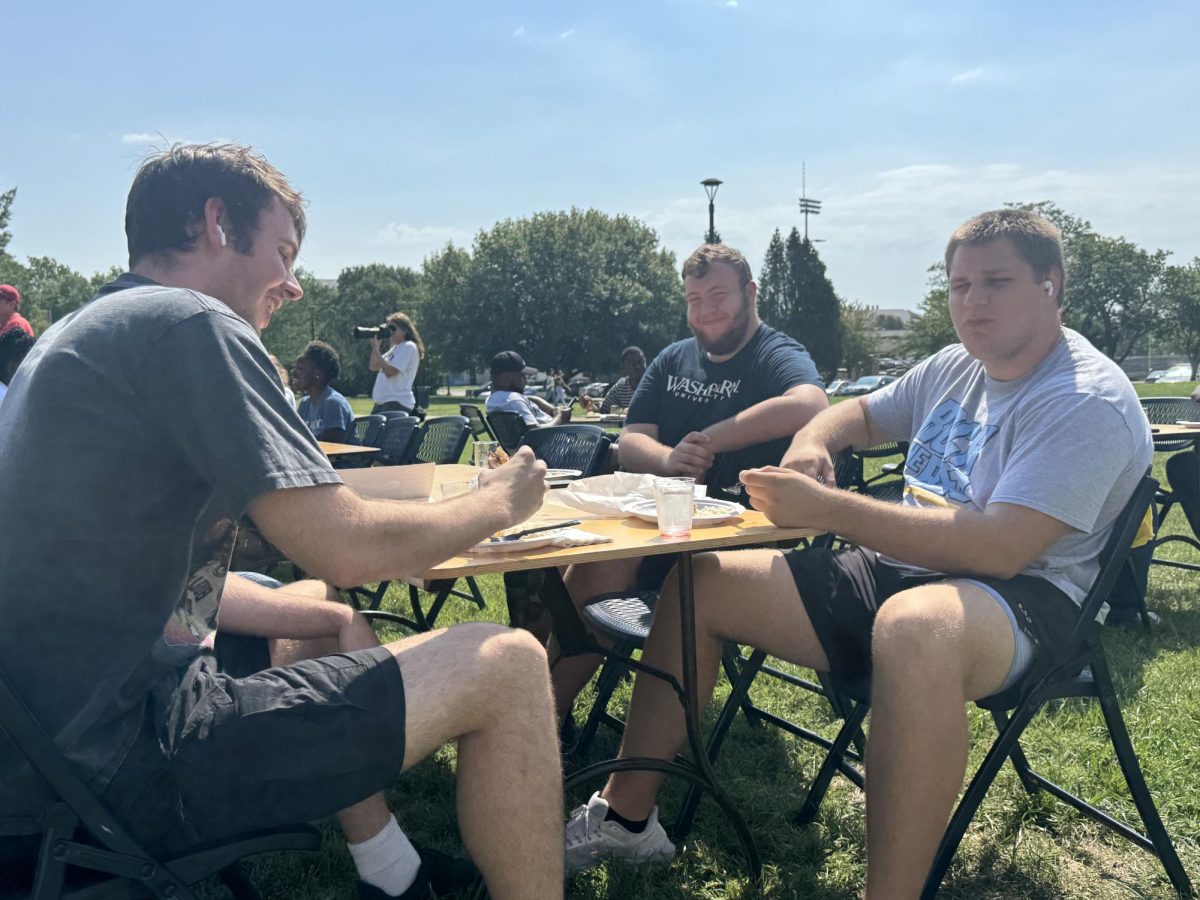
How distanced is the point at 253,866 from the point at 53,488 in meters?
1.47

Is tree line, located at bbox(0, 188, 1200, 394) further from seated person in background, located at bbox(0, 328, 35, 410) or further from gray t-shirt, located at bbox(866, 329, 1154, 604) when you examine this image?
gray t-shirt, located at bbox(866, 329, 1154, 604)

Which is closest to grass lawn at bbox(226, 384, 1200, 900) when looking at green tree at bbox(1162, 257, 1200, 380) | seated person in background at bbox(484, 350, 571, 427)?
seated person in background at bbox(484, 350, 571, 427)

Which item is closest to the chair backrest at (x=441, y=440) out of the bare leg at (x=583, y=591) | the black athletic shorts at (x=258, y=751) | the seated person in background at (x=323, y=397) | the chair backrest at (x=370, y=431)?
the chair backrest at (x=370, y=431)

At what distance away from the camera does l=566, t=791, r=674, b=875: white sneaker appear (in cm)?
211

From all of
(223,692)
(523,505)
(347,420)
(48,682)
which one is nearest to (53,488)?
(48,682)

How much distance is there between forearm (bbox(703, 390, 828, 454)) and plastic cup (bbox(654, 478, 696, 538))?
1.29m

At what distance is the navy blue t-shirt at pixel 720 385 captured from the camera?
10.7 ft

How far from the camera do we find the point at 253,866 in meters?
2.26

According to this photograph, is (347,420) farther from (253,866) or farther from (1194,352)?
(1194,352)

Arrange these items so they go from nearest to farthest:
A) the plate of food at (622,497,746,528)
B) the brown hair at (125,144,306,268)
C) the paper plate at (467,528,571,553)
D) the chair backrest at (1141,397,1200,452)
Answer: the brown hair at (125,144,306,268) < the paper plate at (467,528,571,553) < the plate of food at (622,497,746,528) < the chair backrest at (1141,397,1200,452)

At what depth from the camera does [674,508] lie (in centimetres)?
183

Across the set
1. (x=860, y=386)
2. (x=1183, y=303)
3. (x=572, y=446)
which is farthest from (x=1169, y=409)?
(x=1183, y=303)

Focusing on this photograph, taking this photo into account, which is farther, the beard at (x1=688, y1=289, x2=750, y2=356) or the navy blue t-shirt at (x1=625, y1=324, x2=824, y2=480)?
the beard at (x1=688, y1=289, x2=750, y2=356)

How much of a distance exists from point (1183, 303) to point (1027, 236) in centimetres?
5831
